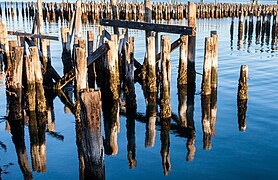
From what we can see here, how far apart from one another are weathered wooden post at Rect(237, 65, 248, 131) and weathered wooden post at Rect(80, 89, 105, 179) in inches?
231

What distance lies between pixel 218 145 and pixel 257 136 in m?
1.34

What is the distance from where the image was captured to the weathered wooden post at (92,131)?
6070 mm

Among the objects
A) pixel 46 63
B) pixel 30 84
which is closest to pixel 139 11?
pixel 46 63

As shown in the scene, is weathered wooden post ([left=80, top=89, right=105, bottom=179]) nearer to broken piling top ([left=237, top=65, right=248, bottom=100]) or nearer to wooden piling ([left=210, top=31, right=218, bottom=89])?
broken piling top ([left=237, top=65, right=248, bottom=100])

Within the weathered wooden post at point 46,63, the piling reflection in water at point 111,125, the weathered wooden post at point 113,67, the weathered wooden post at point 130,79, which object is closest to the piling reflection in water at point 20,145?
the piling reflection in water at point 111,125

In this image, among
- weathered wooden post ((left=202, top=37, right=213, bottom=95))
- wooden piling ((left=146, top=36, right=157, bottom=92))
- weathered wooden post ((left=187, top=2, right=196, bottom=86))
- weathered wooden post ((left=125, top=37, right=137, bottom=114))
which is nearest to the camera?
weathered wooden post ((left=202, top=37, right=213, bottom=95))

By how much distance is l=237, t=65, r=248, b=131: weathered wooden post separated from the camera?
11.5m

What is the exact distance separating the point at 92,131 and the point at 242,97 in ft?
26.5

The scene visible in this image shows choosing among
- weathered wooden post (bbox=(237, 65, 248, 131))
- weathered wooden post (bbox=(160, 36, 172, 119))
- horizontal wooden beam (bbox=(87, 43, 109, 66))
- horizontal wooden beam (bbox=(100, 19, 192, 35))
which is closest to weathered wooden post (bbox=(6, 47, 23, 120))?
horizontal wooden beam (bbox=(87, 43, 109, 66))

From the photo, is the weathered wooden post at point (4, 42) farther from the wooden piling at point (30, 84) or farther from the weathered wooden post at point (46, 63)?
the wooden piling at point (30, 84)

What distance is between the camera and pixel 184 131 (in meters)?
10.9

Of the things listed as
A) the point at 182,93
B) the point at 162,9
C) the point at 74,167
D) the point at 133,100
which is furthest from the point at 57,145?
the point at 162,9

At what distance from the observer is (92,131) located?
6.29 metres

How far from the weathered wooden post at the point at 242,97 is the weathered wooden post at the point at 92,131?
5872 mm
